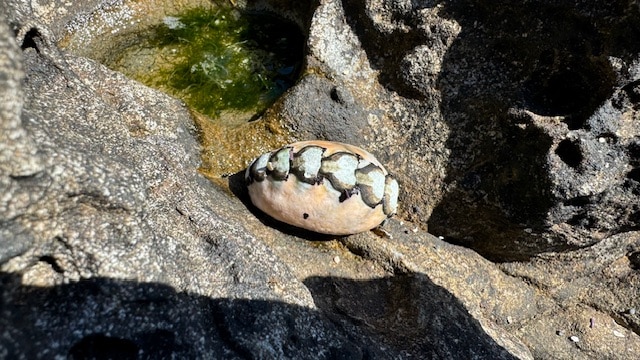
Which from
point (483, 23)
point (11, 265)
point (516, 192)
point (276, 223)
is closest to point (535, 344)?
point (516, 192)

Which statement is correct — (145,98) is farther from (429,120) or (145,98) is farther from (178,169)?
(429,120)

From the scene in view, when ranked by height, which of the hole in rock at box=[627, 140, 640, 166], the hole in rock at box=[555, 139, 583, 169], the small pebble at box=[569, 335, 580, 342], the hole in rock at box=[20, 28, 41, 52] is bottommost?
the small pebble at box=[569, 335, 580, 342]

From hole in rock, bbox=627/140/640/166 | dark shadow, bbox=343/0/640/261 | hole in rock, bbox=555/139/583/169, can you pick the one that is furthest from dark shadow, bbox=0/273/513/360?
hole in rock, bbox=627/140/640/166

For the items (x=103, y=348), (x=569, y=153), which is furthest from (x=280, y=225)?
(x=569, y=153)

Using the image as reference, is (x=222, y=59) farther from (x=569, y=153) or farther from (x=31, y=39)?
(x=569, y=153)

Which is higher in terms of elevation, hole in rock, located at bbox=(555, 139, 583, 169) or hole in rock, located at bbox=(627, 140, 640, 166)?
hole in rock, located at bbox=(627, 140, 640, 166)

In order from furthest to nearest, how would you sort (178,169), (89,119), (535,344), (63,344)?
(535,344) < (178,169) < (89,119) < (63,344)

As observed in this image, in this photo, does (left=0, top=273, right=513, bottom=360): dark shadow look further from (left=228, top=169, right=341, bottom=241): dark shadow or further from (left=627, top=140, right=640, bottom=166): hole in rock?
(left=627, top=140, right=640, bottom=166): hole in rock
